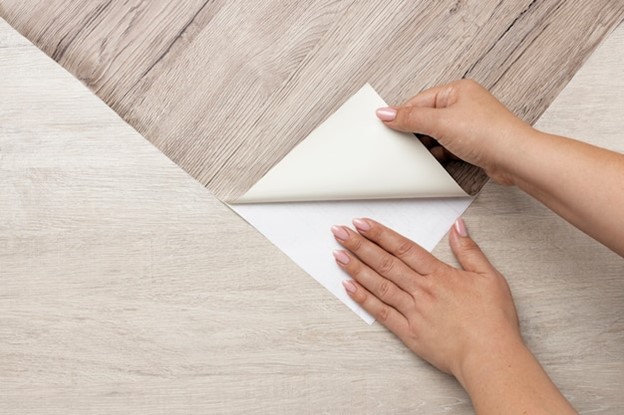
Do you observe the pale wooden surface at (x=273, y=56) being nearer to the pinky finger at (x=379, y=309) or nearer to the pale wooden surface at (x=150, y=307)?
the pale wooden surface at (x=150, y=307)

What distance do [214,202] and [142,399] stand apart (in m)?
0.26

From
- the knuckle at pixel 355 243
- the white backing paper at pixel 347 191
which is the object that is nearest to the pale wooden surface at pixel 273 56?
the white backing paper at pixel 347 191

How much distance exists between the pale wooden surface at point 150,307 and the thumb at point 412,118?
22 cm

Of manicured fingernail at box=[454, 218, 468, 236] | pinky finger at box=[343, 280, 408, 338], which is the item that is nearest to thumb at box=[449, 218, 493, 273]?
manicured fingernail at box=[454, 218, 468, 236]

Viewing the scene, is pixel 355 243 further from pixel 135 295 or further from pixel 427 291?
pixel 135 295

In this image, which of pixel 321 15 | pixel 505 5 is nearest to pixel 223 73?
pixel 321 15

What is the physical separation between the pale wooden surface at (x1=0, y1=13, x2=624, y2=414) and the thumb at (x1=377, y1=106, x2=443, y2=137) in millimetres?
218

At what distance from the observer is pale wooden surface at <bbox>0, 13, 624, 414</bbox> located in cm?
84

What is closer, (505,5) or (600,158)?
(600,158)

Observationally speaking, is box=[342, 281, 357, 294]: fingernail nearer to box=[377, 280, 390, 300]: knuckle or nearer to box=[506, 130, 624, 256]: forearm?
box=[377, 280, 390, 300]: knuckle

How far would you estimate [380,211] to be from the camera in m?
0.86

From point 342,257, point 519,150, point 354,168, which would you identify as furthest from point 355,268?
point 519,150

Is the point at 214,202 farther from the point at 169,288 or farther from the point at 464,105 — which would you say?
the point at 464,105

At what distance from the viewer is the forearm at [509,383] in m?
0.76
